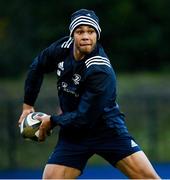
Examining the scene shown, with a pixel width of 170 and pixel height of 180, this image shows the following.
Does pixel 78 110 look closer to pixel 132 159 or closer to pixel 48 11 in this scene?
pixel 132 159

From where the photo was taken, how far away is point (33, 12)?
33.1 m

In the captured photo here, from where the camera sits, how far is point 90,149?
8383 millimetres

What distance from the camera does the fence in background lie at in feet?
49.8

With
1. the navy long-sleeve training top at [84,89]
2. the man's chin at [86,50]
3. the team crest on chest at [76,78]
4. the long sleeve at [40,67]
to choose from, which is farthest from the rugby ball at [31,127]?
the man's chin at [86,50]

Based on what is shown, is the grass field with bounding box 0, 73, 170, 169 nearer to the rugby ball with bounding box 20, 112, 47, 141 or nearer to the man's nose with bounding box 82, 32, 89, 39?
the rugby ball with bounding box 20, 112, 47, 141

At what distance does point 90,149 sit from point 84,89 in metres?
0.59

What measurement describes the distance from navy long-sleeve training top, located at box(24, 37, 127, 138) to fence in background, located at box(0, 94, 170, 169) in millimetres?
6617

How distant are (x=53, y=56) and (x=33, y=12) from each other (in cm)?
2474

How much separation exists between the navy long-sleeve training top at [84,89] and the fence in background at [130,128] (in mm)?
6617

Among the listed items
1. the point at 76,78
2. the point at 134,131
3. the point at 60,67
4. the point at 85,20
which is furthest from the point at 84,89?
the point at 134,131

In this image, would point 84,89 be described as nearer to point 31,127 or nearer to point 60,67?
point 60,67

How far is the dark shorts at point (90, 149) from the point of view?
8.35m

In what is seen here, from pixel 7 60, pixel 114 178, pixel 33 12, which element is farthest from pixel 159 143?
pixel 33 12

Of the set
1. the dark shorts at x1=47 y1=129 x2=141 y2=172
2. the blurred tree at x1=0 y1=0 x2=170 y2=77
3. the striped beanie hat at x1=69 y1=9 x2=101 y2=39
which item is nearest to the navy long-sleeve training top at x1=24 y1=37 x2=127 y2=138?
the dark shorts at x1=47 y1=129 x2=141 y2=172
